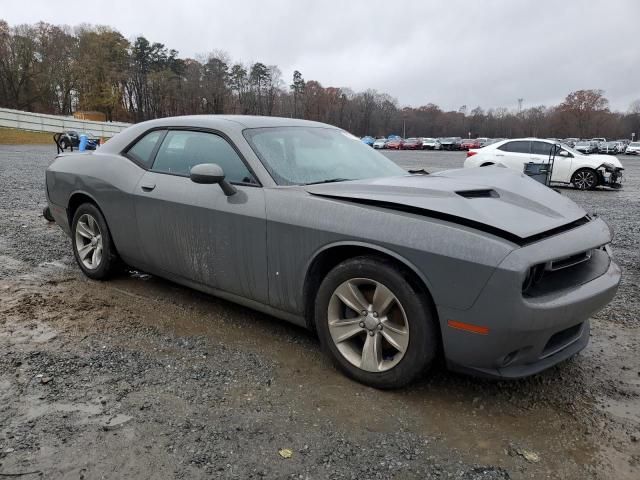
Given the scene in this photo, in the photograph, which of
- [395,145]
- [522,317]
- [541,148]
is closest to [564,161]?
[541,148]

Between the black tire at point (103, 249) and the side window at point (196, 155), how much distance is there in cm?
83

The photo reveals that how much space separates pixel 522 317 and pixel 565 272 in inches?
23.1

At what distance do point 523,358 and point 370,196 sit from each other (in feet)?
3.83

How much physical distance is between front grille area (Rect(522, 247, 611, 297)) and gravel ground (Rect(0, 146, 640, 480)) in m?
0.68

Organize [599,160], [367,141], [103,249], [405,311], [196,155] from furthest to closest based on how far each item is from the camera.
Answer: [367,141] < [599,160] < [103,249] < [196,155] < [405,311]

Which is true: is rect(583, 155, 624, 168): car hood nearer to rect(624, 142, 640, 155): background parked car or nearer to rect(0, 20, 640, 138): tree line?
rect(624, 142, 640, 155): background parked car

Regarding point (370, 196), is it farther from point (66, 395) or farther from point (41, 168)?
point (41, 168)

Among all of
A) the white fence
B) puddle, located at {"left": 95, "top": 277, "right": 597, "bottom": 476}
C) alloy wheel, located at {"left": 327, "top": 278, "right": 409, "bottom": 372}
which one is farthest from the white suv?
the white fence

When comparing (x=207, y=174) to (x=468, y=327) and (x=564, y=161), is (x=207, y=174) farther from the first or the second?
(x=564, y=161)

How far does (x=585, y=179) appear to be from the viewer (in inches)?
549

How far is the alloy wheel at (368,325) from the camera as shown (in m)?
2.65

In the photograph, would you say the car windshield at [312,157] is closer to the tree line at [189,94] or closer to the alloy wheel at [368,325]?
the alloy wheel at [368,325]

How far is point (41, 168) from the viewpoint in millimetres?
15938

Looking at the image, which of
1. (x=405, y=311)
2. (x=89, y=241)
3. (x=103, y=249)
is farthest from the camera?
(x=89, y=241)
